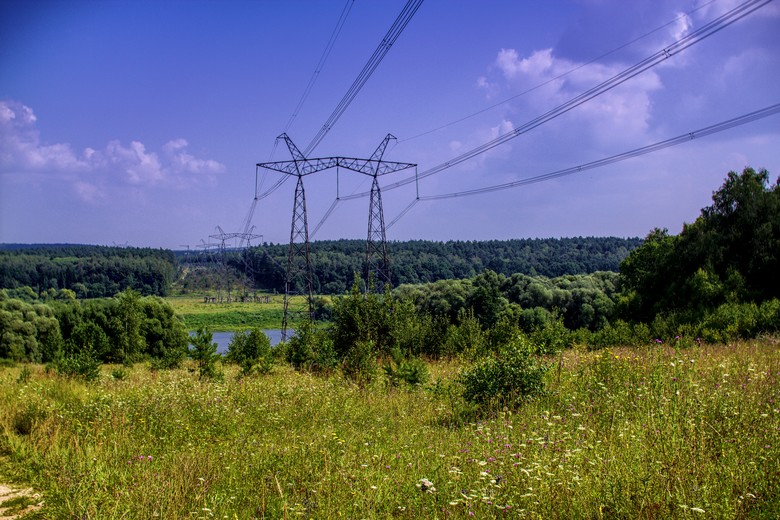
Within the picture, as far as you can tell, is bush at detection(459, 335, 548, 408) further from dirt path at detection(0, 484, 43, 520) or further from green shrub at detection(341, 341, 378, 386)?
dirt path at detection(0, 484, 43, 520)

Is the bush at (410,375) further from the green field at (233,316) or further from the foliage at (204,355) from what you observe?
the green field at (233,316)

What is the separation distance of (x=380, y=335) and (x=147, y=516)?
12.8 meters

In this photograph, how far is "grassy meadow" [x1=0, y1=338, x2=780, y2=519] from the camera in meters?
3.81

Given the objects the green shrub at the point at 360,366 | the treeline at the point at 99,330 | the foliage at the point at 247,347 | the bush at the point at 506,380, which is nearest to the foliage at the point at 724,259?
the green shrub at the point at 360,366

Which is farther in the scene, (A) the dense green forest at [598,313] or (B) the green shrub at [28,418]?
(A) the dense green forest at [598,313]

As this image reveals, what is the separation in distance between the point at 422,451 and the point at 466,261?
144627 millimetres

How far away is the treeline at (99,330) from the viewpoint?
30.5 metres

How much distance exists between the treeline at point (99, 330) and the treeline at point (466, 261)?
2415 inches

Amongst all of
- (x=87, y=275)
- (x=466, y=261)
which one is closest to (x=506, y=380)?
(x=466, y=261)

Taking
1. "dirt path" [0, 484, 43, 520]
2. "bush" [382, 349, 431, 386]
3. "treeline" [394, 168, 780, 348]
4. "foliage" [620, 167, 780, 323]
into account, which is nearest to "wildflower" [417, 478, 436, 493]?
"dirt path" [0, 484, 43, 520]

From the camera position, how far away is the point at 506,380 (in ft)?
26.6

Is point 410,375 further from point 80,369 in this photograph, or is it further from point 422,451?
point 80,369

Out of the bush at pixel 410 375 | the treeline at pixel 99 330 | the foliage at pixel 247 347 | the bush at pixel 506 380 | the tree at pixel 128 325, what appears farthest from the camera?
the tree at pixel 128 325

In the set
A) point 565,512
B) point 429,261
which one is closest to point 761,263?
point 565,512
